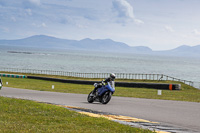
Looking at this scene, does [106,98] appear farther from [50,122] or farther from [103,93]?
[50,122]

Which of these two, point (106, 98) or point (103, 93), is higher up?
point (103, 93)

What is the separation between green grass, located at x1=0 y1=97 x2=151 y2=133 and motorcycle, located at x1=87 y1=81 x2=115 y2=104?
12.3ft

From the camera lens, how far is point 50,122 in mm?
9961

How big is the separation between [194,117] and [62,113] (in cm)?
514

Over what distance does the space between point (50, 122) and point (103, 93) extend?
6.60 meters

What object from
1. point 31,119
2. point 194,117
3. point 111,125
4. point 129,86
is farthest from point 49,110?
point 129,86

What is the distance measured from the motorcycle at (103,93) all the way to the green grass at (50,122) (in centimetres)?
375

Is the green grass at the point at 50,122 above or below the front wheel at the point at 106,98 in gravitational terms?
below

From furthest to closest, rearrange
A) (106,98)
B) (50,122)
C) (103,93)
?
1. (106,98)
2. (103,93)
3. (50,122)

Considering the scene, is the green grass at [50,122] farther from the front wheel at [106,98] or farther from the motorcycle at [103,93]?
the front wheel at [106,98]

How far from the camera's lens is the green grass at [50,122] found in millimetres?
8641

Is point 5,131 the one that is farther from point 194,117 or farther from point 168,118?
point 194,117

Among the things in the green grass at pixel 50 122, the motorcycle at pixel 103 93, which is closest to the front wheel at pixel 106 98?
the motorcycle at pixel 103 93

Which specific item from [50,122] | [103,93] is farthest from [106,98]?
[50,122]
